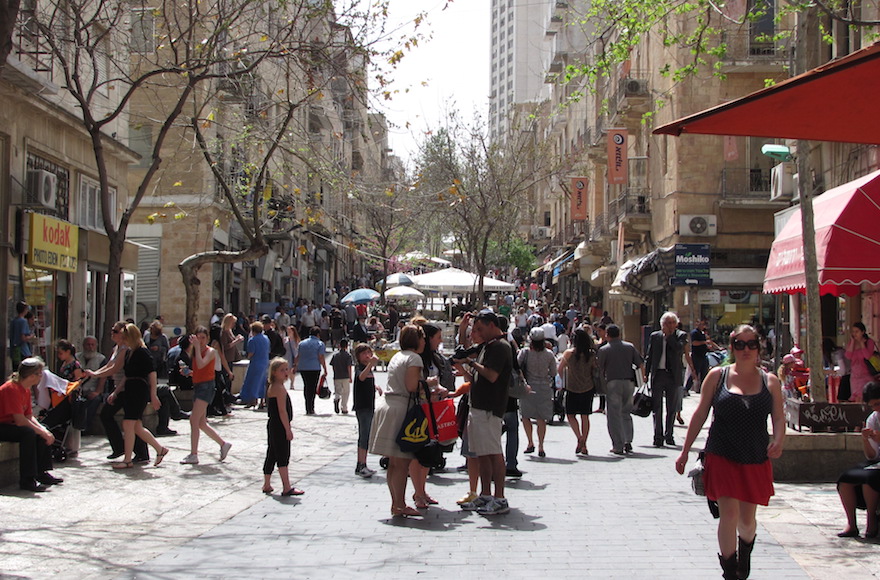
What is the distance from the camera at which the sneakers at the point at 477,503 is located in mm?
7914

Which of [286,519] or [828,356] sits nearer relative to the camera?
[286,519]

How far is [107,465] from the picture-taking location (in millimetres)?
10602

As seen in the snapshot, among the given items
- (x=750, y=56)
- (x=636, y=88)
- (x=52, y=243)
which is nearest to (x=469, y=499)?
(x=52, y=243)

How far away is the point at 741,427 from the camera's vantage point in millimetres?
5566

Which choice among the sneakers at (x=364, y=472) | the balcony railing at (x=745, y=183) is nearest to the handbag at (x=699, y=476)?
the sneakers at (x=364, y=472)

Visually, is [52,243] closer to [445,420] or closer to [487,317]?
[487,317]

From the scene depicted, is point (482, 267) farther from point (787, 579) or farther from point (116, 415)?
point (787, 579)

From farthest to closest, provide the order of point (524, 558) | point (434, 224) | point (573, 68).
→ point (434, 224) < point (573, 68) < point (524, 558)

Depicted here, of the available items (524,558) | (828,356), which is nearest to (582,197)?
(828,356)

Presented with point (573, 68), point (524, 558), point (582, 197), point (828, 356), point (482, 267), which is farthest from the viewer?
point (582, 197)

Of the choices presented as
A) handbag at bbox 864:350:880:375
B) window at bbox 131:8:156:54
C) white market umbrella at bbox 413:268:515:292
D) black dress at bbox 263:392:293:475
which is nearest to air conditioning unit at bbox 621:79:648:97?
white market umbrella at bbox 413:268:515:292

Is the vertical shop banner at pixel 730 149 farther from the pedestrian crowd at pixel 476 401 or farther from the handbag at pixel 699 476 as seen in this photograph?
the handbag at pixel 699 476

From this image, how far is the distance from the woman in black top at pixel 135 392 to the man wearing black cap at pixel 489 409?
4.15m

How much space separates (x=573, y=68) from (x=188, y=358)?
6.70m
